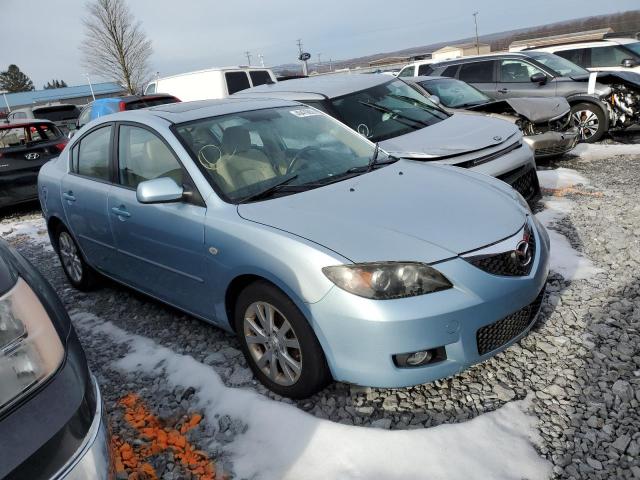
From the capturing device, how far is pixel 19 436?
133 centimetres

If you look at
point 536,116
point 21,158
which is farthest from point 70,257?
point 536,116

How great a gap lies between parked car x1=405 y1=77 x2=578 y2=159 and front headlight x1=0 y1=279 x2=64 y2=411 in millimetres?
6210

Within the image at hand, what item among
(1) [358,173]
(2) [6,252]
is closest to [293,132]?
(1) [358,173]

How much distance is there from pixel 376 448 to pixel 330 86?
4742 mm

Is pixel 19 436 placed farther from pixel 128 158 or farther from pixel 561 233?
pixel 561 233

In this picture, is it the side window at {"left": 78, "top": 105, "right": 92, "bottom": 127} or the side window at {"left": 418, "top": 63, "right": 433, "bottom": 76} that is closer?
the side window at {"left": 418, "top": 63, "right": 433, "bottom": 76}

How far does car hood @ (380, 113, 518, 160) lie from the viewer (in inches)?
196

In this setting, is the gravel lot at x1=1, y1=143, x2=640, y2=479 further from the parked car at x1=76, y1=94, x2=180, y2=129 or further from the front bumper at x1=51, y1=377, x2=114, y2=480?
the parked car at x1=76, y1=94, x2=180, y2=129

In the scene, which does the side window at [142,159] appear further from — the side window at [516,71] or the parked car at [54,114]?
the parked car at [54,114]

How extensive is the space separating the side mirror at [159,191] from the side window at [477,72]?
8.48 meters

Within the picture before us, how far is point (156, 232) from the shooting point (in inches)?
130

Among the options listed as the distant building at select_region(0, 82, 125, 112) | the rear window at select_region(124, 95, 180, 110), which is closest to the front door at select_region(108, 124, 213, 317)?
the rear window at select_region(124, 95, 180, 110)

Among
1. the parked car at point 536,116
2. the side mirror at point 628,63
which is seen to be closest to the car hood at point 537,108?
the parked car at point 536,116

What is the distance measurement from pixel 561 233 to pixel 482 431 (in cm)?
297
